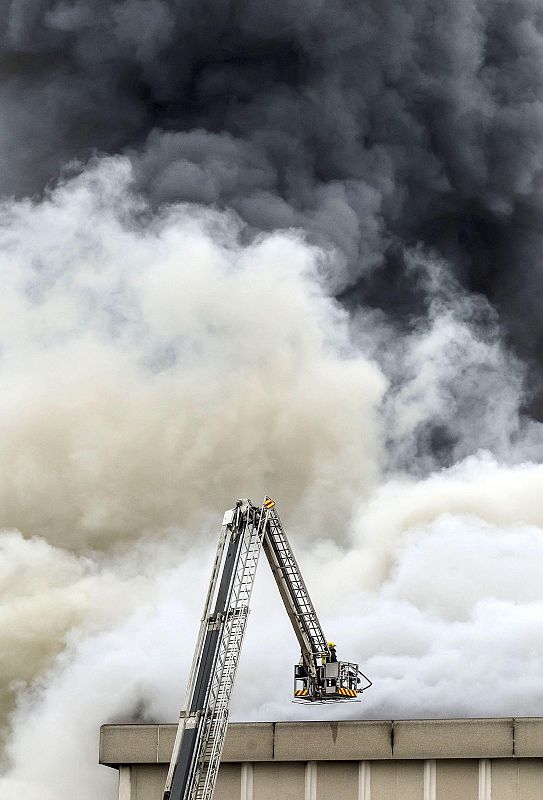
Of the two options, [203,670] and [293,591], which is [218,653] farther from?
[293,591]

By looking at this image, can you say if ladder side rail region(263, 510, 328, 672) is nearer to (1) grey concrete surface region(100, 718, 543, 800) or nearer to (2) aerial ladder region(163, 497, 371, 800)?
(2) aerial ladder region(163, 497, 371, 800)

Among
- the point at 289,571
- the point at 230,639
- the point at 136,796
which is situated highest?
the point at 289,571

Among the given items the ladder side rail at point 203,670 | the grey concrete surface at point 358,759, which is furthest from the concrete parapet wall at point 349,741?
the ladder side rail at point 203,670

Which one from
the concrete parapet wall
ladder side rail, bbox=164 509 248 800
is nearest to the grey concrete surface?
the concrete parapet wall

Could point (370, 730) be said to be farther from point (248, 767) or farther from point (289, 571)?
point (289, 571)

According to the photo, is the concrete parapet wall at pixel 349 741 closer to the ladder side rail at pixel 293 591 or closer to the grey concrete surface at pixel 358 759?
the grey concrete surface at pixel 358 759

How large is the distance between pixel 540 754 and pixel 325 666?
31.7 feet

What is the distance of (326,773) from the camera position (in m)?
43.5

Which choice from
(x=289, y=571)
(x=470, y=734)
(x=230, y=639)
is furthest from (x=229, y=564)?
(x=470, y=734)

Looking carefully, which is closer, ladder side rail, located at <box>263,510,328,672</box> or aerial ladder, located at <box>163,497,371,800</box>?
aerial ladder, located at <box>163,497,371,800</box>

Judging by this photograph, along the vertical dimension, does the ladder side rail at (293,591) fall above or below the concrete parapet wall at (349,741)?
above

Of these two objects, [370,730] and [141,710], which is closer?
[370,730]

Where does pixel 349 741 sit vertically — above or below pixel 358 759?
above

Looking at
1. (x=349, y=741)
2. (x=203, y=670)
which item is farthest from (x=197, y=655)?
(x=349, y=741)
